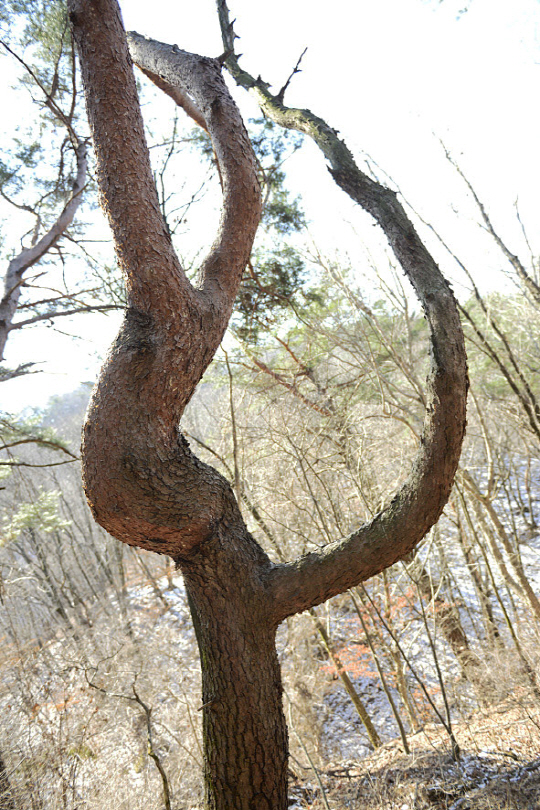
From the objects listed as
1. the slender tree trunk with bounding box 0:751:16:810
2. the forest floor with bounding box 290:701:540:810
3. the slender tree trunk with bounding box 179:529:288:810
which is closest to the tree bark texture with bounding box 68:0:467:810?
the slender tree trunk with bounding box 179:529:288:810

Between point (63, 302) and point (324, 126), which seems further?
point (63, 302)

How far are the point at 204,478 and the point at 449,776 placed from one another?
3286mm

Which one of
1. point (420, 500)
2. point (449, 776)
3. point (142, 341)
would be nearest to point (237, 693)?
point (420, 500)

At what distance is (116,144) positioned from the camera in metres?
2.17

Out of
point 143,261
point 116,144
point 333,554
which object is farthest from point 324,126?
point 333,554

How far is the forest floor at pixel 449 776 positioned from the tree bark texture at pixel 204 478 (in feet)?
5.39

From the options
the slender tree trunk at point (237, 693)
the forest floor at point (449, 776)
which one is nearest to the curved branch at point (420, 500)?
the slender tree trunk at point (237, 693)

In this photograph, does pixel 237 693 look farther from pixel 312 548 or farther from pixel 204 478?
pixel 312 548

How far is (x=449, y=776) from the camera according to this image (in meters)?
3.56

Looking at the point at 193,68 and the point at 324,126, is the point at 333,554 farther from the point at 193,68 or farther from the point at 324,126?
the point at 193,68

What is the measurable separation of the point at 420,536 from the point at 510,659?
7.30m

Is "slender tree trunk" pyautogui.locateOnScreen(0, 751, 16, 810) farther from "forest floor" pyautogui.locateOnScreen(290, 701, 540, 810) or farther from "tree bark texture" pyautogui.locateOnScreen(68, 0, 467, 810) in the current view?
"tree bark texture" pyautogui.locateOnScreen(68, 0, 467, 810)

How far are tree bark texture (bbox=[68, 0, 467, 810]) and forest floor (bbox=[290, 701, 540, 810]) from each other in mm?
1642

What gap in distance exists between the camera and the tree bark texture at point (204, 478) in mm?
1873
